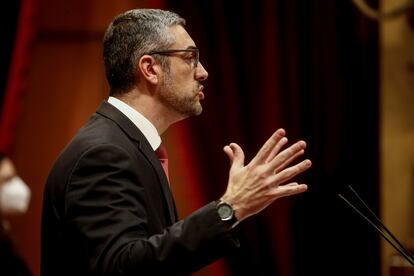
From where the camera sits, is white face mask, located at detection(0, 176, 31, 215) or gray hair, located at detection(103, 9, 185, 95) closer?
gray hair, located at detection(103, 9, 185, 95)

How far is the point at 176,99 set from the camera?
1709mm

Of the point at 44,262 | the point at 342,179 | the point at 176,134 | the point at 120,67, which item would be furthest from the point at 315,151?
the point at 44,262

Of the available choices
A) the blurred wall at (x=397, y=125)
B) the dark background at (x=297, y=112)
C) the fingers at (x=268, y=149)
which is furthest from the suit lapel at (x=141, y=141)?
the blurred wall at (x=397, y=125)

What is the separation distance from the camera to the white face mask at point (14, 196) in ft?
11.4

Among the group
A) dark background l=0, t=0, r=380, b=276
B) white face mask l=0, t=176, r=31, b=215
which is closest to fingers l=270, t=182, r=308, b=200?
dark background l=0, t=0, r=380, b=276

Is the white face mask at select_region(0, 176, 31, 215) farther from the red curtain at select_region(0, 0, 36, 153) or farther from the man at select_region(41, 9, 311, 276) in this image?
the man at select_region(41, 9, 311, 276)

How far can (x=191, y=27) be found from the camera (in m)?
3.12

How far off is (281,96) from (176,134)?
0.47 metres

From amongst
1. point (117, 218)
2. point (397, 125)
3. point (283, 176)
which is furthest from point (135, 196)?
point (397, 125)

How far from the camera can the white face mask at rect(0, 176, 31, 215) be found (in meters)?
3.48

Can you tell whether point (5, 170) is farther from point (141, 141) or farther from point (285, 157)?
point (285, 157)

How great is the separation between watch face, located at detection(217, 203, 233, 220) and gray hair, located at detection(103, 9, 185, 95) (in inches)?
17.3

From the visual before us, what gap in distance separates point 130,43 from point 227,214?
0.53 meters

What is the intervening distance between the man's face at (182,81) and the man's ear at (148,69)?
0.02m
